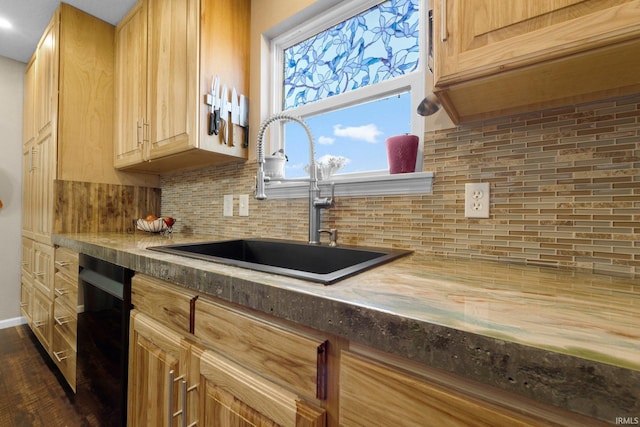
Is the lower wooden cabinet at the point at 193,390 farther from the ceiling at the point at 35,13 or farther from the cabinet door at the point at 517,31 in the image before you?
the ceiling at the point at 35,13

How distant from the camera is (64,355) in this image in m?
1.57

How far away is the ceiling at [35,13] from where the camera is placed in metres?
1.85

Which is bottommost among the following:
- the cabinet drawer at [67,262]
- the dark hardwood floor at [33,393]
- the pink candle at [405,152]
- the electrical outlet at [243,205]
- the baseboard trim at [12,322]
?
the dark hardwood floor at [33,393]

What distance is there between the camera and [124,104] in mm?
1948

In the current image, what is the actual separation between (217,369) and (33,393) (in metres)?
1.81

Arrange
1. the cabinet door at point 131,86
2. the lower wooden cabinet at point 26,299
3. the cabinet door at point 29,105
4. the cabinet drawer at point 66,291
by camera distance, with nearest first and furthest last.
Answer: the cabinet drawer at point 66,291 → the cabinet door at point 131,86 → the lower wooden cabinet at point 26,299 → the cabinet door at point 29,105

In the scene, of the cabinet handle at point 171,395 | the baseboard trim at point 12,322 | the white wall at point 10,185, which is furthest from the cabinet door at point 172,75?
the baseboard trim at point 12,322

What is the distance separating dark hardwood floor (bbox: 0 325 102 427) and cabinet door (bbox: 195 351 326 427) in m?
1.06

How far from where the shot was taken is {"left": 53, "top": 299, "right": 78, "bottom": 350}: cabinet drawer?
1417mm

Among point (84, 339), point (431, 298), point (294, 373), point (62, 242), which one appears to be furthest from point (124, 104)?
point (431, 298)

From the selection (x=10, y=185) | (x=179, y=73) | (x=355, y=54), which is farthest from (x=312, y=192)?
(x=10, y=185)

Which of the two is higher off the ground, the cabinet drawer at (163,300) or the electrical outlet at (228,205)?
the electrical outlet at (228,205)

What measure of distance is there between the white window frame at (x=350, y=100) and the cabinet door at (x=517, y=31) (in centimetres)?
40

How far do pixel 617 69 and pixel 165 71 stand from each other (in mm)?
1849
